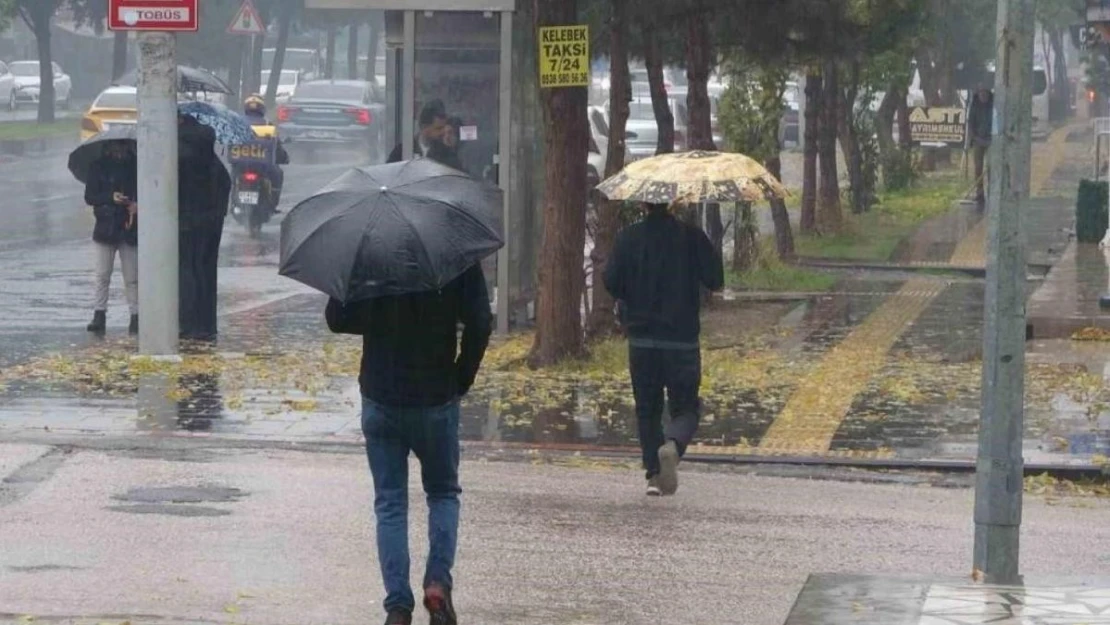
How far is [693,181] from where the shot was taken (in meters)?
10.8

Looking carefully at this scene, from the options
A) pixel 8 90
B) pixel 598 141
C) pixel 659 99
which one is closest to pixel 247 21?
pixel 598 141

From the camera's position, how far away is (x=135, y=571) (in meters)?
8.25

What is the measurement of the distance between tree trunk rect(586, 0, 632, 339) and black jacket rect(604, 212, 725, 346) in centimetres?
496

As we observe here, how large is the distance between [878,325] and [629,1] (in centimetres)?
372

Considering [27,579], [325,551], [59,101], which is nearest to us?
[27,579]

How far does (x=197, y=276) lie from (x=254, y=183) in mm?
10005

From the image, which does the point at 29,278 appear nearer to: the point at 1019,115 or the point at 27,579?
the point at 27,579

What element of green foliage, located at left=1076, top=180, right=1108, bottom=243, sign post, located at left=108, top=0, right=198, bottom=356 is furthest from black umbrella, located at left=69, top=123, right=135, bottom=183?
green foliage, located at left=1076, top=180, right=1108, bottom=243

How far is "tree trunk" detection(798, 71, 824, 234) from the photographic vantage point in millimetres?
25734

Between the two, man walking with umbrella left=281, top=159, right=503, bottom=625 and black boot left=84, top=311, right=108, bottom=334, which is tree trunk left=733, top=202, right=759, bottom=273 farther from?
man walking with umbrella left=281, top=159, right=503, bottom=625

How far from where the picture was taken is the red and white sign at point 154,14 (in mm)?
14594

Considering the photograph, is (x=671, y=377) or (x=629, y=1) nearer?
(x=671, y=377)

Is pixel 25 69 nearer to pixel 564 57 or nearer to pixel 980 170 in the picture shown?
pixel 980 170

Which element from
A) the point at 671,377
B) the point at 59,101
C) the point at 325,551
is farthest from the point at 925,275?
the point at 59,101
